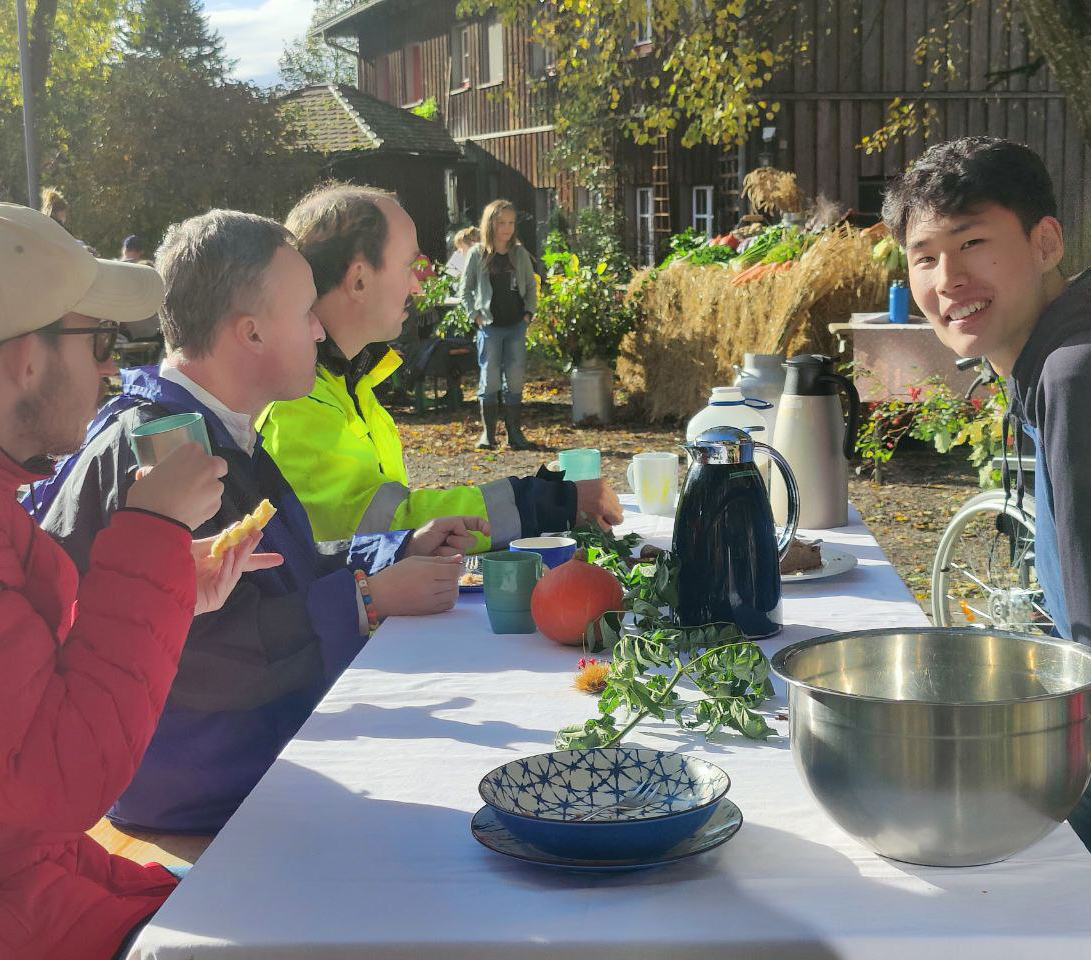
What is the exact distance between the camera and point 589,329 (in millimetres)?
12148

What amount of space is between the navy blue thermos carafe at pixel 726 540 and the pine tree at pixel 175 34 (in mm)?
44484

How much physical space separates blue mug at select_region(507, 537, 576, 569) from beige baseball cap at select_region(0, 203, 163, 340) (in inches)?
46.6

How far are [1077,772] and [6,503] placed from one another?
3.79 feet

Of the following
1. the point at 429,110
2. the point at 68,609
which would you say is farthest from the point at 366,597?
the point at 429,110

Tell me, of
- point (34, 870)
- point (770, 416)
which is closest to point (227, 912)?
point (34, 870)

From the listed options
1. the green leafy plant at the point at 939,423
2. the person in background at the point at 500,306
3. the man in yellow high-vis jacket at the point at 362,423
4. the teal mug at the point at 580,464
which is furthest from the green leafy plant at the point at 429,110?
the teal mug at the point at 580,464

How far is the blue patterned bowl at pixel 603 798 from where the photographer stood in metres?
1.27

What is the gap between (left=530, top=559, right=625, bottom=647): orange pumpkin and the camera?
6.93 ft

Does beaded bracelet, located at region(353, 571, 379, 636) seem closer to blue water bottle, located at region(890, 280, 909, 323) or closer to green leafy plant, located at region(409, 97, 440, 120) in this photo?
blue water bottle, located at region(890, 280, 909, 323)

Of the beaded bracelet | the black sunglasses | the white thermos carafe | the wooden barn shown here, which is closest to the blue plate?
the black sunglasses

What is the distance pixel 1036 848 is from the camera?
4.42 ft

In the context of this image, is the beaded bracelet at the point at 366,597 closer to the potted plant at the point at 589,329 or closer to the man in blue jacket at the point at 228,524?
the man in blue jacket at the point at 228,524

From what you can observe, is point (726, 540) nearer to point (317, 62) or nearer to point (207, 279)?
point (207, 279)

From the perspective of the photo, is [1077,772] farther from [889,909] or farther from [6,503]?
[6,503]
